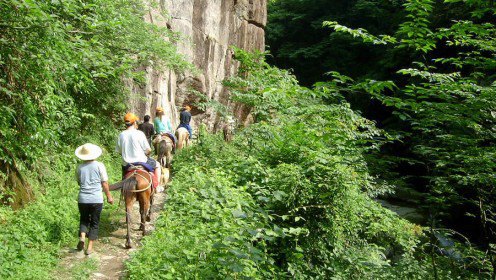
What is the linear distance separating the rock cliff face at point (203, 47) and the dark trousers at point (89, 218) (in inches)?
283

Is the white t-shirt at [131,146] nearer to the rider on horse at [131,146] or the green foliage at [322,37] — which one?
the rider on horse at [131,146]

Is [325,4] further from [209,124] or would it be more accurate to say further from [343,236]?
[343,236]

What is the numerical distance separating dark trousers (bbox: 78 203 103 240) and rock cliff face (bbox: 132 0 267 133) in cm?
718

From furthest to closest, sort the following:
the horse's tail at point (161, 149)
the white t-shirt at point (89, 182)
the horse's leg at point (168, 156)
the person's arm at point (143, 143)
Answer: the horse's leg at point (168, 156)
the horse's tail at point (161, 149)
the person's arm at point (143, 143)
the white t-shirt at point (89, 182)

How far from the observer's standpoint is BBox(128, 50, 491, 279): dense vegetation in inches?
187

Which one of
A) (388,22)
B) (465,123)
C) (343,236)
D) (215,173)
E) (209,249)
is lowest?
(343,236)

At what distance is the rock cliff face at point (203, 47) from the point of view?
1521 cm

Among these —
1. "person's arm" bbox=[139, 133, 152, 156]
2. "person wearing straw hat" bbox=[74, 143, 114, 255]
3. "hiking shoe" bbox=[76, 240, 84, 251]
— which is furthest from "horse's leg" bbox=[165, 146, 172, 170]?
"hiking shoe" bbox=[76, 240, 84, 251]

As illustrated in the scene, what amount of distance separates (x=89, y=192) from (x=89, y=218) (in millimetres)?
451

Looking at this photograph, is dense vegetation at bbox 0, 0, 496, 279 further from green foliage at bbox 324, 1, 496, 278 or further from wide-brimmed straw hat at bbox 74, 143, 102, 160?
wide-brimmed straw hat at bbox 74, 143, 102, 160

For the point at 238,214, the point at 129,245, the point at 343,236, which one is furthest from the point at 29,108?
the point at 343,236

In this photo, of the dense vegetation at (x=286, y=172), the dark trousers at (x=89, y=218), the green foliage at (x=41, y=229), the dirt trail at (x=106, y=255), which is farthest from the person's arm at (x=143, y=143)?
the dirt trail at (x=106, y=255)

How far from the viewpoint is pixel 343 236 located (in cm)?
683

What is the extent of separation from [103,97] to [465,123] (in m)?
9.82
